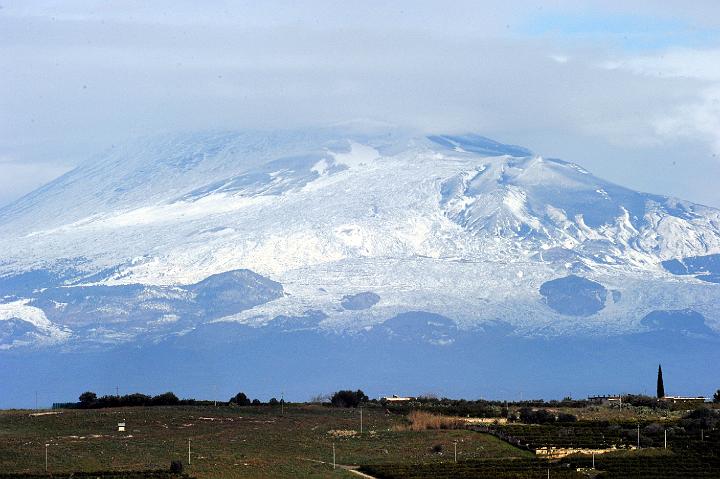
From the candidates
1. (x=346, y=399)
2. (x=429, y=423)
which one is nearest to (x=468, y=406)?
(x=346, y=399)

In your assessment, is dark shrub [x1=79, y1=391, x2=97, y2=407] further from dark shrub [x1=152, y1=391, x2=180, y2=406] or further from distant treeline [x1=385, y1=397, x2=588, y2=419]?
distant treeline [x1=385, y1=397, x2=588, y2=419]

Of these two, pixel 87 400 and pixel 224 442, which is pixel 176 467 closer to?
pixel 224 442

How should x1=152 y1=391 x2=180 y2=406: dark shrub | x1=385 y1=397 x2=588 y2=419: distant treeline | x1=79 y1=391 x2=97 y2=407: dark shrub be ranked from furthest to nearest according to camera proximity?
1. x1=152 y1=391 x2=180 y2=406: dark shrub
2. x1=79 y1=391 x2=97 y2=407: dark shrub
3. x1=385 y1=397 x2=588 y2=419: distant treeline

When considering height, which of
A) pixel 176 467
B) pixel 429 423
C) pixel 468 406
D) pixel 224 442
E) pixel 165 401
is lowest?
pixel 176 467

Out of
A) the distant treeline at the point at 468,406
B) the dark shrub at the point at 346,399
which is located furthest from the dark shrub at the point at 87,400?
the distant treeline at the point at 468,406

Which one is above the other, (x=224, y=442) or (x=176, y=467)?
Result: (x=224, y=442)

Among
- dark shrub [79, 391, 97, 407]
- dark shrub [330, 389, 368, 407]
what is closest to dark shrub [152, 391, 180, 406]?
dark shrub [79, 391, 97, 407]

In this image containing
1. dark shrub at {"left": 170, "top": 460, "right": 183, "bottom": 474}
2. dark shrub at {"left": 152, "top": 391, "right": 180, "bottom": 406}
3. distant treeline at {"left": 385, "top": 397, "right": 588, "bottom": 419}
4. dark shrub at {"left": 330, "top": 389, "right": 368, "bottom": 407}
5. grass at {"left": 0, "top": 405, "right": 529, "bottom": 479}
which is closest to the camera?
dark shrub at {"left": 170, "top": 460, "right": 183, "bottom": 474}

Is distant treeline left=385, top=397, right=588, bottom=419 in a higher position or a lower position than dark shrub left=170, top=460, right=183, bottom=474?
higher

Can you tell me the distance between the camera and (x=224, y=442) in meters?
104

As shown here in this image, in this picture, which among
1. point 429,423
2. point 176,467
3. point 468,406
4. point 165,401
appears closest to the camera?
point 176,467

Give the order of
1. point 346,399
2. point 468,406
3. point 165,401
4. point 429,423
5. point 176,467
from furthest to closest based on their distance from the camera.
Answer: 1. point 346,399
2. point 468,406
3. point 165,401
4. point 429,423
5. point 176,467

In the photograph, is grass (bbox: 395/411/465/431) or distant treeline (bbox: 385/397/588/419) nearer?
grass (bbox: 395/411/465/431)

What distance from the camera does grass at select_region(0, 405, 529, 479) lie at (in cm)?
9500
